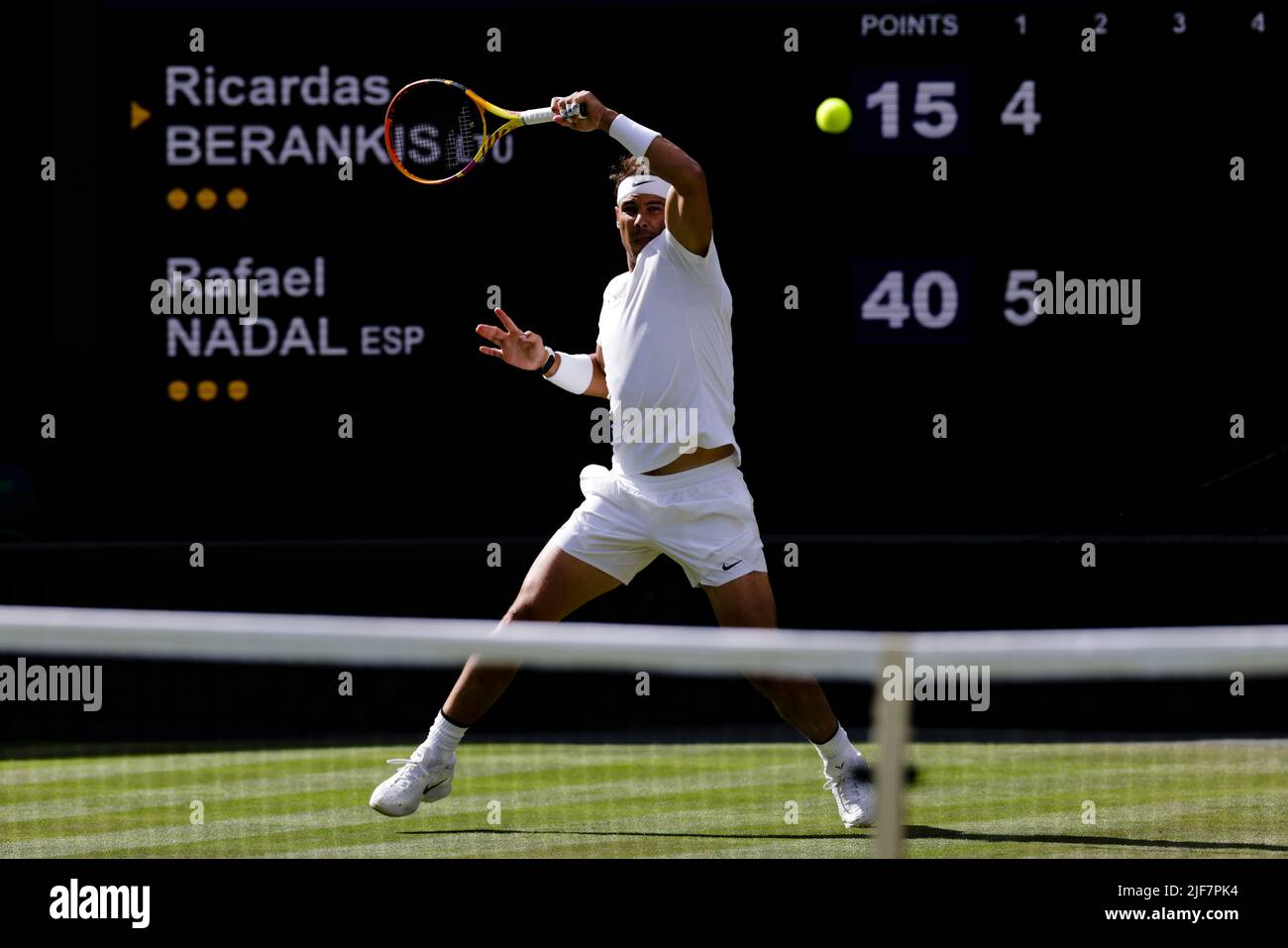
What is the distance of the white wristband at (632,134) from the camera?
523 centimetres

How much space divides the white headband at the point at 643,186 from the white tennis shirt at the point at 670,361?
0.61 ft

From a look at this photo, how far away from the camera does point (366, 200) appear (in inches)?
339

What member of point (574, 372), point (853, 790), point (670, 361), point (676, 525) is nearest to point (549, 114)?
point (670, 361)

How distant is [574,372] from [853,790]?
1.52 meters

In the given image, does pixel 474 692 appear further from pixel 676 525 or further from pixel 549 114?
pixel 549 114

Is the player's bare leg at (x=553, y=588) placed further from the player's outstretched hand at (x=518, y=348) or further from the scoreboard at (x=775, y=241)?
the scoreboard at (x=775, y=241)

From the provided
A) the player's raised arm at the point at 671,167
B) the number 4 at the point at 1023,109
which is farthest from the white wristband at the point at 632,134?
the number 4 at the point at 1023,109

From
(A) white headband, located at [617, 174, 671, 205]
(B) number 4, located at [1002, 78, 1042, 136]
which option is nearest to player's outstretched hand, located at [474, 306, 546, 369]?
(A) white headband, located at [617, 174, 671, 205]

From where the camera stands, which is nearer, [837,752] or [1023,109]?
[837,752]

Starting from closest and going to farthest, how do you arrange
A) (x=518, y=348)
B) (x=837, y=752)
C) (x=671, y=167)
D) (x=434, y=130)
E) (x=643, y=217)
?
(x=671, y=167), (x=837, y=752), (x=643, y=217), (x=518, y=348), (x=434, y=130)

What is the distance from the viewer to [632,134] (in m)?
5.28
